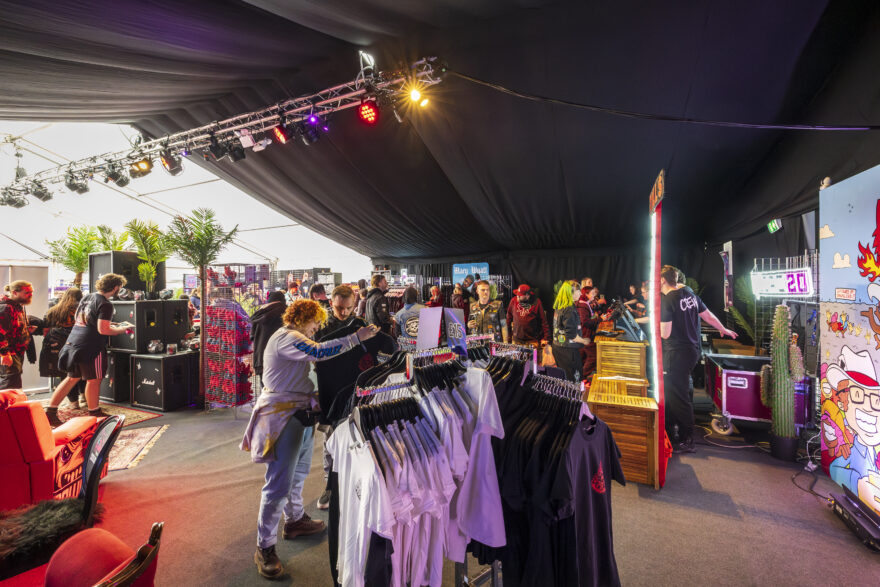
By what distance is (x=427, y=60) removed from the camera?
13.5ft

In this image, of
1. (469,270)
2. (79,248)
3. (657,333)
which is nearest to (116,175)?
(79,248)

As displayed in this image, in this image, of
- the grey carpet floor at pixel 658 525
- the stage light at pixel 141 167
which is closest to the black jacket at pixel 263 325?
the grey carpet floor at pixel 658 525

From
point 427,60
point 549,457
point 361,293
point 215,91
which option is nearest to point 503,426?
point 549,457

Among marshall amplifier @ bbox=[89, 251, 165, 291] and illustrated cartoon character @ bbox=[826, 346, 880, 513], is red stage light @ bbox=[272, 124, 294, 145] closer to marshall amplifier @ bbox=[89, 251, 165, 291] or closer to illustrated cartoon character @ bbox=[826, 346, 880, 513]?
marshall amplifier @ bbox=[89, 251, 165, 291]

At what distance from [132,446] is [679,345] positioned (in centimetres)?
565

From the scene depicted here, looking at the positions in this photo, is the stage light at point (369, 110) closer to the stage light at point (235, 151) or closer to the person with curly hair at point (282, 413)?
the stage light at point (235, 151)

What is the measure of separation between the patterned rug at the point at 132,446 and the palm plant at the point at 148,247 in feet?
7.07

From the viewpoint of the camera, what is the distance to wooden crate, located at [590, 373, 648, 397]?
3.35 metres

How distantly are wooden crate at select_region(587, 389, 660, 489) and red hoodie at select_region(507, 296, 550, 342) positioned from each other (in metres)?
2.54

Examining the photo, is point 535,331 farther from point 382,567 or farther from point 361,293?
point 382,567

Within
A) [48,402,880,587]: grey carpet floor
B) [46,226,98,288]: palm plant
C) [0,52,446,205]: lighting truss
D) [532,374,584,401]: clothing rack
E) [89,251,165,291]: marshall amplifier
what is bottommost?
[48,402,880,587]: grey carpet floor

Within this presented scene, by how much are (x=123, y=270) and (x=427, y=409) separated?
6.22 m

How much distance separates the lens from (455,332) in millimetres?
1990

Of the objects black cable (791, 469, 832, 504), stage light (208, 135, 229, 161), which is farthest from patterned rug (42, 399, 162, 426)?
black cable (791, 469, 832, 504)
